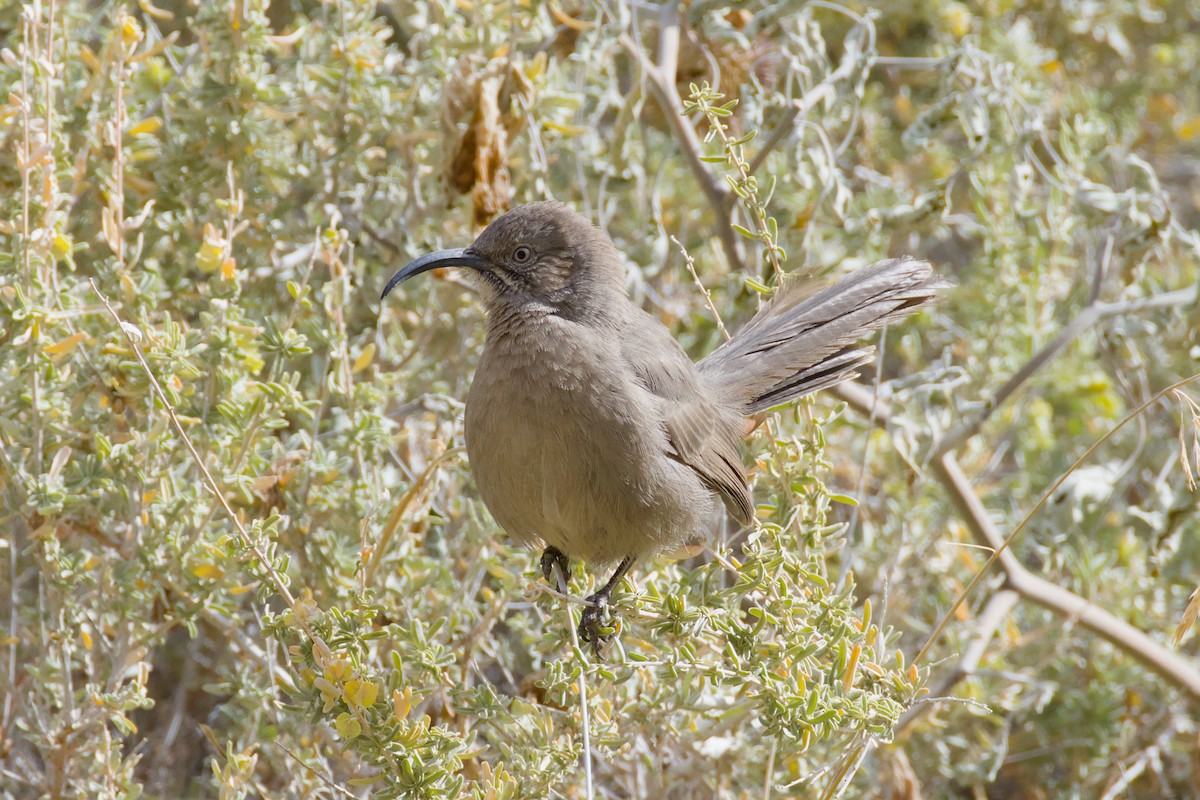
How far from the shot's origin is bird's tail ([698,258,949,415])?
3697mm

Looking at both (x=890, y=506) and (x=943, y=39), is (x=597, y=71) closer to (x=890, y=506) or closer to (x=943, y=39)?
(x=890, y=506)

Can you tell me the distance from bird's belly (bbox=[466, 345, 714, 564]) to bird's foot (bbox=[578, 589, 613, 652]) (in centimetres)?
16

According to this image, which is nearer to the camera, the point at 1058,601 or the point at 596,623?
the point at 596,623

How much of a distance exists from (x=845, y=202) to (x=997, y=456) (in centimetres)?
117

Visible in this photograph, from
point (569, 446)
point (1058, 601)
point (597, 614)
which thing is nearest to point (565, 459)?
point (569, 446)

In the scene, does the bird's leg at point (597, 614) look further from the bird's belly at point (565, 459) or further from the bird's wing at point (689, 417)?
the bird's wing at point (689, 417)

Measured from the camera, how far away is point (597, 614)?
3400 millimetres

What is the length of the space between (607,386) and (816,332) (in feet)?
2.65

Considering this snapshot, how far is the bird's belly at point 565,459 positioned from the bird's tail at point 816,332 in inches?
21.4

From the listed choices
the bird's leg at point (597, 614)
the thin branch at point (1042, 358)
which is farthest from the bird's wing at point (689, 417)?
the thin branch at point (1042, 358)

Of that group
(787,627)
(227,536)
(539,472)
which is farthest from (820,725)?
(227,536)

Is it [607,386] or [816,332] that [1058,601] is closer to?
[816,332]

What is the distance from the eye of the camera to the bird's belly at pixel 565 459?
320cm

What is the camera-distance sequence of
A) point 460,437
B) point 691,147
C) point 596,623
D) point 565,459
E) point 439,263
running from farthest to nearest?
point 691,147
point 460,437
point 439,263
point 596,623
point 565,459
